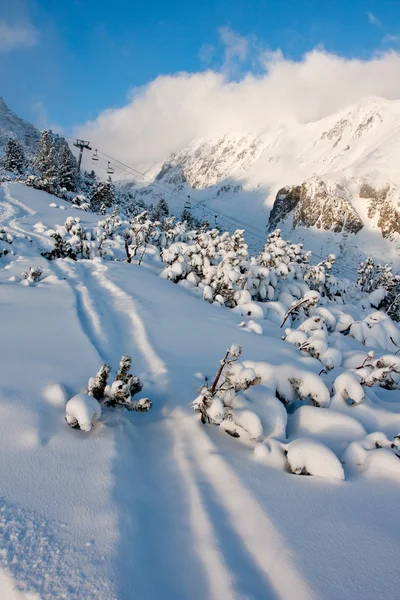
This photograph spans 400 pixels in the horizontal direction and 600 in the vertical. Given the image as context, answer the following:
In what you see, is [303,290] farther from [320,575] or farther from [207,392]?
[320,575]

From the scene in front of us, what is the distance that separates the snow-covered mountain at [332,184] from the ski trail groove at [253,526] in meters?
56.6

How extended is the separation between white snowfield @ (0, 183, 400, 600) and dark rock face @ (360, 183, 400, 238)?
61.3 metres

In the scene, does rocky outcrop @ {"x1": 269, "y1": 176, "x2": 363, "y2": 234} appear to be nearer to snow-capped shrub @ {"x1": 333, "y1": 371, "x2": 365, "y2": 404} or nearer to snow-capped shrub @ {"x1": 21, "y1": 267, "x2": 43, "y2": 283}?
snow-capped shrub @ {"x1": 21, "y1": 267, "x2": 43, "y2": 283}

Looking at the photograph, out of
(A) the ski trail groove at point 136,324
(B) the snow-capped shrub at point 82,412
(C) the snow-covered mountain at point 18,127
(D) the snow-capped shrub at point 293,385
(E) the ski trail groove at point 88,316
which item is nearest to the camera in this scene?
(B) the snow-capped shrub at point 82,412

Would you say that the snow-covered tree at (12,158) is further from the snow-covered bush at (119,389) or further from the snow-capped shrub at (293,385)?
the snow-capped shrub at (293,385)

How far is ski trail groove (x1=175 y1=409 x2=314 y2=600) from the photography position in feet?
4.50

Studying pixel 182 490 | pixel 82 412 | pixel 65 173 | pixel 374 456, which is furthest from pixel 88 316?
pixel 65 173

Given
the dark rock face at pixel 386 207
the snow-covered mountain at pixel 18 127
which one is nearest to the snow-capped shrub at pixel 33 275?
the dark rock face at pixel 386 207

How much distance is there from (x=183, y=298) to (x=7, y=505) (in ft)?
19.1

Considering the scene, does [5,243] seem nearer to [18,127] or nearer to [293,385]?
[293,385]

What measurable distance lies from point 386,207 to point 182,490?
64961 mm

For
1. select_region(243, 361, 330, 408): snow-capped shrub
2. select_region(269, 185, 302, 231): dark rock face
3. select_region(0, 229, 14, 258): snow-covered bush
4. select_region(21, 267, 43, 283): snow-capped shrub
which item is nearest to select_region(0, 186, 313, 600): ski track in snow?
select_region(243, 361, 330, 408): snow-capped shrub

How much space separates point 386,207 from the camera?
56.1 metres

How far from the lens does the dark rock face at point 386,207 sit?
5509cm
